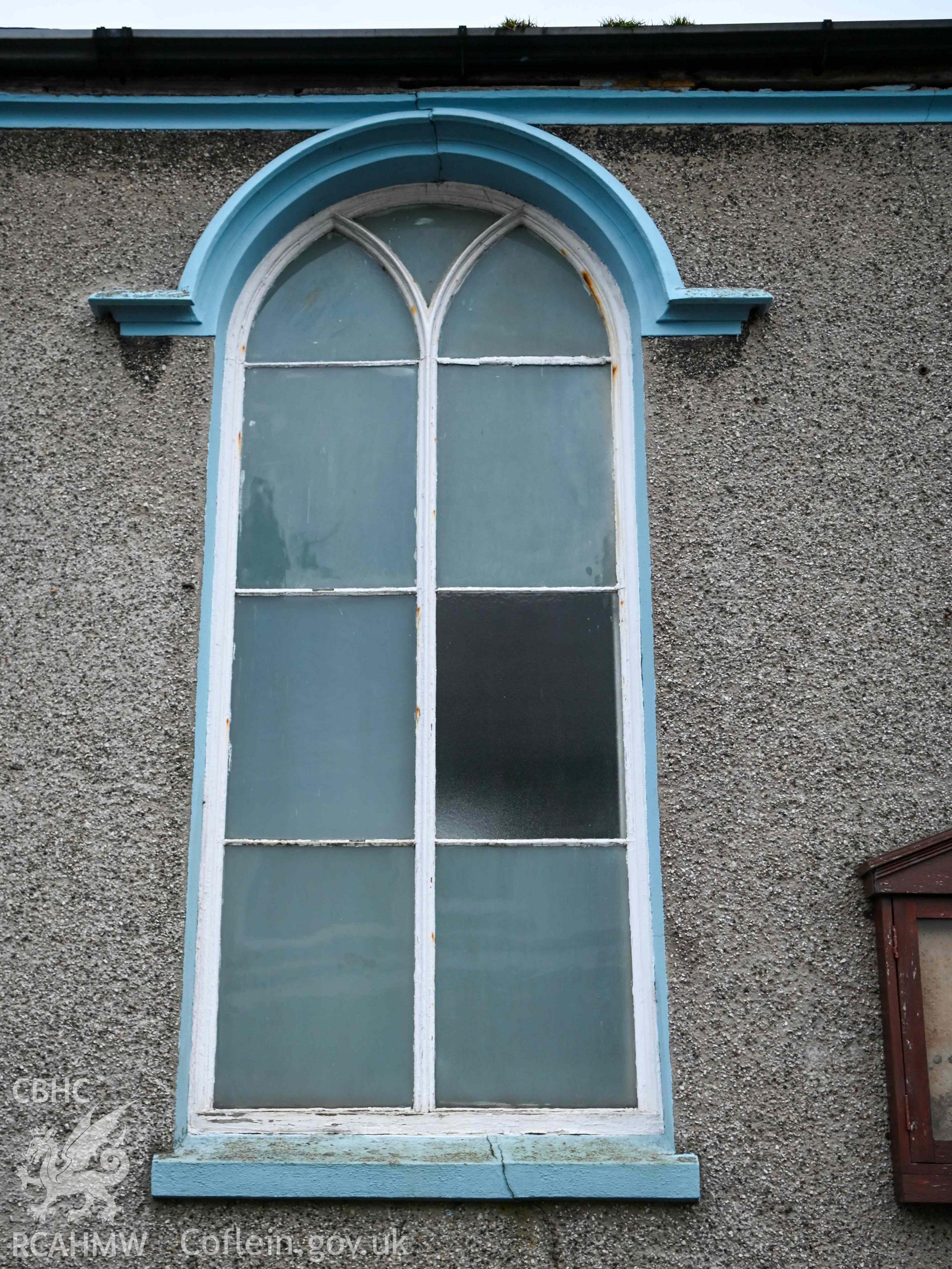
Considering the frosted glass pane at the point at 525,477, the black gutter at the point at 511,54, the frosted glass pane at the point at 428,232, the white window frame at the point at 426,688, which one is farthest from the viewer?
the frosted glass pane at the point at 428,232

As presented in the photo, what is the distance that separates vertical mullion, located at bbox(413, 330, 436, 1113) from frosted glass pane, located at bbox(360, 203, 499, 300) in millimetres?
248

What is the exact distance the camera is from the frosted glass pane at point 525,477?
12.0 feet

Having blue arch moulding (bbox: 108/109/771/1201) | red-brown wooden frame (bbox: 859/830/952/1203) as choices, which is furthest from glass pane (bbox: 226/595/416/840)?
red-brown wooden frame (bbox: 859/830/952/1203)

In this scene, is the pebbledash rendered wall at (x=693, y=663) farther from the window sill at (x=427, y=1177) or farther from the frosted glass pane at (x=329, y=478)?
the frosted glass pane at (x=329, y=478)

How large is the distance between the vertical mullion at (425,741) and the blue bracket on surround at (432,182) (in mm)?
633

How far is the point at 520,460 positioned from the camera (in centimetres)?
375

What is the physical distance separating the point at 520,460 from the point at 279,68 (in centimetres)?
168

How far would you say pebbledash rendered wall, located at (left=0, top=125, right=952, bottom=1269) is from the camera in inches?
117

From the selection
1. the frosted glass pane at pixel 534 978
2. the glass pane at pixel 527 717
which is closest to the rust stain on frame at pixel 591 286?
the glass pane at pixel 527 717

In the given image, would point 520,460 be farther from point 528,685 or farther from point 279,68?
point 279,68

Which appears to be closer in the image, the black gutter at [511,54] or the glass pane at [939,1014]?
the glass pane at [939,1014]

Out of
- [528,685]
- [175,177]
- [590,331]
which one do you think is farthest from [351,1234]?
[175,177]

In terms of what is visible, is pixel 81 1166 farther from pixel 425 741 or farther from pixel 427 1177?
pixel 425 741

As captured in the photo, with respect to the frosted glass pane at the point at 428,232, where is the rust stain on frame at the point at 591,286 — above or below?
below
